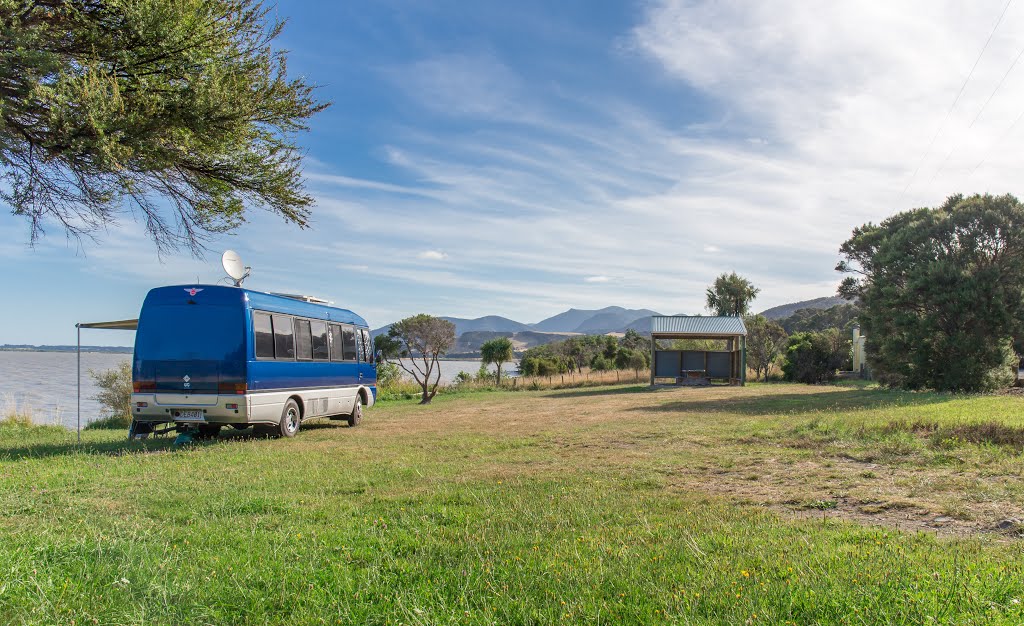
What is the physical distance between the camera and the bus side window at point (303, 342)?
46.8 feet

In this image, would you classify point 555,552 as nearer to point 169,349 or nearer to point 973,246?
point 169,349

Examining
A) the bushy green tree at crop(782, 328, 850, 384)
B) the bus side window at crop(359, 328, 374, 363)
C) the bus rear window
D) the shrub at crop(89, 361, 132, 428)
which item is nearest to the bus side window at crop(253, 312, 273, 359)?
the bus rear window

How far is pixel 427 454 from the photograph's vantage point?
1014cm

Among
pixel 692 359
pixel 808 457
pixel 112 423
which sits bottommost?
pixel 112 423

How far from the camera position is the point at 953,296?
22.4m

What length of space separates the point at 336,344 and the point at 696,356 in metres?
23.2

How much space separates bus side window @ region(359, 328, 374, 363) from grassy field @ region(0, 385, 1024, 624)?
7313mm

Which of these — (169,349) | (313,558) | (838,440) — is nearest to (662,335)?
(838,440)

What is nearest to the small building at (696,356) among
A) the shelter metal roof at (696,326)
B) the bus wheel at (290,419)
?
the shelter metal roof at (696,326)

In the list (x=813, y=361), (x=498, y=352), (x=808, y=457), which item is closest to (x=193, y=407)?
(x=808, y=457)

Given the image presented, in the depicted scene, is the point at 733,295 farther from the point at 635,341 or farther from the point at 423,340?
the point at 423,340

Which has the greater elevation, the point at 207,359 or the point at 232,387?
the point at 207,359

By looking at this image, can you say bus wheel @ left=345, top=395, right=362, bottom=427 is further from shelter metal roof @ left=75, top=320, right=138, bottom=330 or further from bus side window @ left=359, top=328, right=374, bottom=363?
shelter metal roof @ left=75, top=320, right=138, bottom=330

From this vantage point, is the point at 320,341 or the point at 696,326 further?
the point at 696,326
